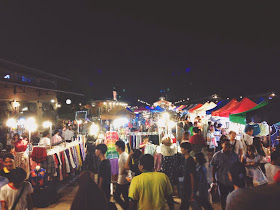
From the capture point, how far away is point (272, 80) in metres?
32.1

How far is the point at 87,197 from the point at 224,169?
323cm

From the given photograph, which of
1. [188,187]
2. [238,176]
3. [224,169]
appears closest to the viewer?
[238,176]

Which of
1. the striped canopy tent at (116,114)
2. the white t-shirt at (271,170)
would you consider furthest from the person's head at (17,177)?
the striped canopy tent at (116,114)

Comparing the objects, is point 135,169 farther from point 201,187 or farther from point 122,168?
point 201,187

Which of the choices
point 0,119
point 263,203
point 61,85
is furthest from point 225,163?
point 61,85

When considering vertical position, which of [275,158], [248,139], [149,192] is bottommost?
[149,192]

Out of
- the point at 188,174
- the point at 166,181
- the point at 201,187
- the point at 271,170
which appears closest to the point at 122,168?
the point at 188,174

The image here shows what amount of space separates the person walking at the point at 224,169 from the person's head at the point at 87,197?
2.90 meters

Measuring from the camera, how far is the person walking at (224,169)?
4777 mm

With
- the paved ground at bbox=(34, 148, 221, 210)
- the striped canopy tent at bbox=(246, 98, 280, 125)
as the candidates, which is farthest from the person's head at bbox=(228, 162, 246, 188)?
the paved ground at bbox=(34, 148, 221, 210)

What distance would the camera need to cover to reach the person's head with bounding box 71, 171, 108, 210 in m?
2.97

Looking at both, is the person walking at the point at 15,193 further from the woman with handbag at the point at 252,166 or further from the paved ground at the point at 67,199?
the woman with handbag at the point at 252,166

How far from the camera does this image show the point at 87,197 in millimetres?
3014

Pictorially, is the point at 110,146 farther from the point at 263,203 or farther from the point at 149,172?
the point at 263,203
